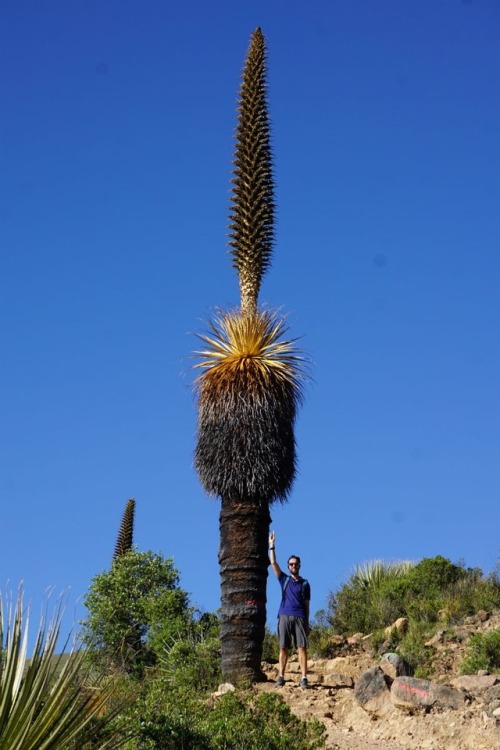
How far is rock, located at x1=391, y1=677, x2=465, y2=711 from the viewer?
43.1 feet

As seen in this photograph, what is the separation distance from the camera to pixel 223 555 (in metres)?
17.2

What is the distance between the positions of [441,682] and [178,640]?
5743 millimetres

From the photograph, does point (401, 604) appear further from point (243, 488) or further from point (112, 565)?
point (112, 565)

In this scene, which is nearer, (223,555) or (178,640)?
(223,555)

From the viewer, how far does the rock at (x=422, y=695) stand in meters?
13.1

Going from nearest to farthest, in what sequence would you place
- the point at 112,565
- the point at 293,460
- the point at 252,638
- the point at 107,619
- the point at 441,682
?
the point at 441,682 < the point at 252,638 < the point at 293,460 < the point at 107,619 < the point at 112,565

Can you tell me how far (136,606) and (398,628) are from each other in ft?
21.6

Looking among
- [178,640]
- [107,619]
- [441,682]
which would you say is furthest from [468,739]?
[107,619]

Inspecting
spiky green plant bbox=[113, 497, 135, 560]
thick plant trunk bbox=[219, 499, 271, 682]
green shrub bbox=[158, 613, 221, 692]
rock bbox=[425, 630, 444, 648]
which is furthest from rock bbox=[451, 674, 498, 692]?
spiky green plant bbox=[113, 497, 135, 560]

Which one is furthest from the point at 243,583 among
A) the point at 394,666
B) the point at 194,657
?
the point at 394,666

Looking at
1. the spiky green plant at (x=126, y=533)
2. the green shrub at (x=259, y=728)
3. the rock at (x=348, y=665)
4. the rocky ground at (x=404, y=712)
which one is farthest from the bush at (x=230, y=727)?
the spiky green plant at (x=126, y=533)

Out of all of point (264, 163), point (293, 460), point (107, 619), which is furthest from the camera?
point (107, 619)

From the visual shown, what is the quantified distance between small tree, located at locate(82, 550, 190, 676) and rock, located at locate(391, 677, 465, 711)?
6599 mm

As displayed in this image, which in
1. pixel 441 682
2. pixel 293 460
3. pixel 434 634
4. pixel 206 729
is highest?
pixel 293 460
